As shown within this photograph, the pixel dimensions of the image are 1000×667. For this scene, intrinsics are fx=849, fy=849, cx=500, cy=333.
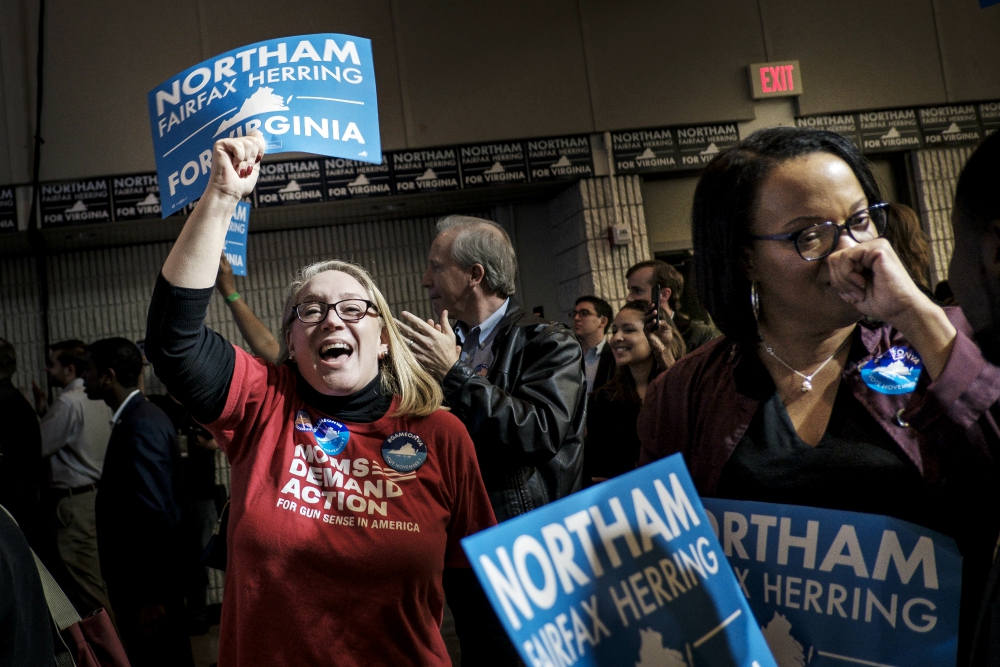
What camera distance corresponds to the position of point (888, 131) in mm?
7375

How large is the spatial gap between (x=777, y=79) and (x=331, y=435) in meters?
6.53

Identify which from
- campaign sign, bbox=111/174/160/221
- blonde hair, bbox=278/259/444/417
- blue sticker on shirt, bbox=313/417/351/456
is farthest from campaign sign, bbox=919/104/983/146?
blue sticker on shirt, bbox=313/417/351/456

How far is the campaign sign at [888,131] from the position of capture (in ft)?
24.1

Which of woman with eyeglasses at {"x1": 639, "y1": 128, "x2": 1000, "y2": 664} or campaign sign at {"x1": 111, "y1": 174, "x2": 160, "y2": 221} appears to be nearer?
woman with eyeglasses at {"x1": 639, "y1": 128, "x2": 1000, "y2": 664}

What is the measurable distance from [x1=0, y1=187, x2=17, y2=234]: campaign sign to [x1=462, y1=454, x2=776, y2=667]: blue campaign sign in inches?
273

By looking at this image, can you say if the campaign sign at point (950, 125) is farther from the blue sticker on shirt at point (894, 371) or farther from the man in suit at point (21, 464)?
the man in suit at point (21, 464)

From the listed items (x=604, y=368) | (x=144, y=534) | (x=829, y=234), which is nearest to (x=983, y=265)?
(x=829, y=234)

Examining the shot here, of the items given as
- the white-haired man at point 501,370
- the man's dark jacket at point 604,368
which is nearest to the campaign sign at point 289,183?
the man's dark jacket at point 604,368

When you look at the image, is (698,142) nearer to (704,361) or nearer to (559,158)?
(559,158)

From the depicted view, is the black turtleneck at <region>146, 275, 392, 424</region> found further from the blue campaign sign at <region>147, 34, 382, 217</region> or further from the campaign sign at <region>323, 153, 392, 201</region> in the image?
the campaign sign at <region>323, 153, 392, 201</region>

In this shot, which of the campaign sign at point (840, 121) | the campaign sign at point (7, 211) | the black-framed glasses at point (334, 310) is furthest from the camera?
the campaign sign at point (840, 121)

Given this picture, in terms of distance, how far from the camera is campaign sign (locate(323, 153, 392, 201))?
686cm

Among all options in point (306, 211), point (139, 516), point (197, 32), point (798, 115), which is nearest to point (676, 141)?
point (798, 115)

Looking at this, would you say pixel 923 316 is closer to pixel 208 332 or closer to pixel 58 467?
pixel 208 332
